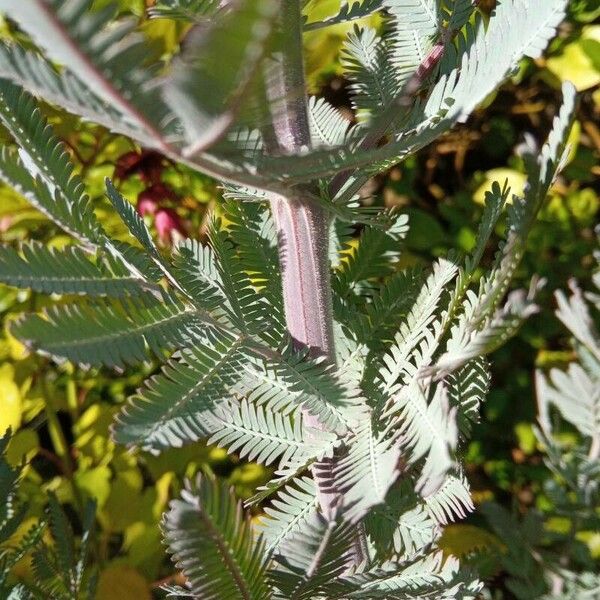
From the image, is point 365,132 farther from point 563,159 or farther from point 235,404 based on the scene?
point 235,404

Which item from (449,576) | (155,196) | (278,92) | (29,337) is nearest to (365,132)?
(278,92)

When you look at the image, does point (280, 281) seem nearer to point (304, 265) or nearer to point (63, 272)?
point (304, 265)

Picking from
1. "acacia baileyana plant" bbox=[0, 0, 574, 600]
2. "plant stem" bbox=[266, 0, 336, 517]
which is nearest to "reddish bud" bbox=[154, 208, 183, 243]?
"acacia baileyana plant" bbox=[0, 0, 574, 600]

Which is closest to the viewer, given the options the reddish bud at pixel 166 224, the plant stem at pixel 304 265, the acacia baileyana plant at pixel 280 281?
the acacia baileyana plant at pixel 280 281

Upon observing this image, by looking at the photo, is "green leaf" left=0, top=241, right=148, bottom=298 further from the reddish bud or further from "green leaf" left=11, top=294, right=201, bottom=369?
the reddish bud

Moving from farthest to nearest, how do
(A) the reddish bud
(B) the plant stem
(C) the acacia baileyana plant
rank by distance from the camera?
(A) the reddish bud, (B) the plant stem, (C) the acacia baileyana plant

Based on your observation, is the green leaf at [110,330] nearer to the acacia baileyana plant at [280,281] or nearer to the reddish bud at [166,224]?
the acacia baileyana plant at [280,281]

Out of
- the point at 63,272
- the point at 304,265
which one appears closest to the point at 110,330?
the point at 63,272

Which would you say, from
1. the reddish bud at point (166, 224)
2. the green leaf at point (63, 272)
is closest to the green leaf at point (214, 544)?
the green leaf at point (63, 272)
